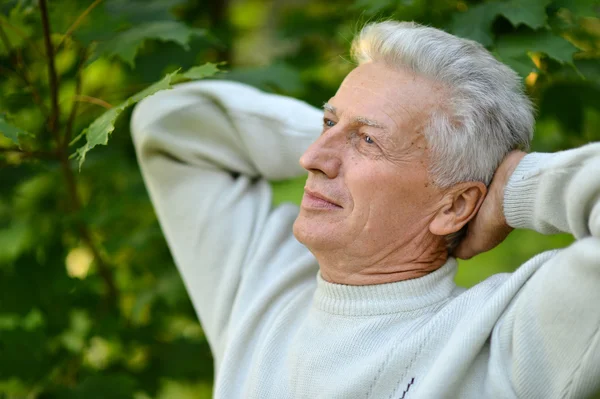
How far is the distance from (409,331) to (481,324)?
0.18m

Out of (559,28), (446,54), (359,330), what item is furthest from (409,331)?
(559,28)

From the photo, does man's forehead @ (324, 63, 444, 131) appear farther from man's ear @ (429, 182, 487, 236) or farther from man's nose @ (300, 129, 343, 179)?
man's ear @ (429, 182, 487, 236)

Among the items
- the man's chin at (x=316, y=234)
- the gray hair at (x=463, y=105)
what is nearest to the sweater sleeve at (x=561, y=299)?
the gray hair at (x=463, y=105)

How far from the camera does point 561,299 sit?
1.18 m

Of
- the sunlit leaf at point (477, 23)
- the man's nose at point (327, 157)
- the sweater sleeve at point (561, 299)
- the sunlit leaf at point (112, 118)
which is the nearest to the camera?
the sweater sleeve at point (561, 299)

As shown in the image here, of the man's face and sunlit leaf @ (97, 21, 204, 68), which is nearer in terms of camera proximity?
the man's face

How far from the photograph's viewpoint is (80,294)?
2396 mm

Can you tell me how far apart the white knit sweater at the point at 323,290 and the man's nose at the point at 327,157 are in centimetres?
27

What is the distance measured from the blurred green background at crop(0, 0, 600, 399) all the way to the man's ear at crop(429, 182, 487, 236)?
38cm

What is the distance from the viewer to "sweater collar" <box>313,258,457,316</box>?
5.04 feet

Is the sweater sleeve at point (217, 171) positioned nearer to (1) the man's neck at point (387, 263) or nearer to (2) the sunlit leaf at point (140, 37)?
(2) the sunlit leaf at point (140, 37)

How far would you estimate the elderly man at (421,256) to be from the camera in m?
1.24

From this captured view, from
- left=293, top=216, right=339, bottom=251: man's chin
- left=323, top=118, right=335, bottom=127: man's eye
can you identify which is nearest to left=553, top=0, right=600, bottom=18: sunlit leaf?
left=323, top=118, right=335, bottom=127: man's eye

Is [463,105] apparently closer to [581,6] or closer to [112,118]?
[581,6]
